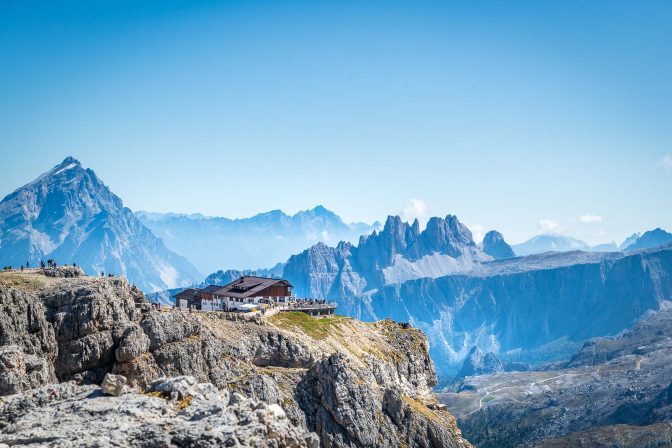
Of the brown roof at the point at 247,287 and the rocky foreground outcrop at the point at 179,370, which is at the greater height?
the brown roof at the point at 247,287

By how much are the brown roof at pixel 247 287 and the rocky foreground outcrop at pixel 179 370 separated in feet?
62.6

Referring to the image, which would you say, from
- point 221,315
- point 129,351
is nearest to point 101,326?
point 129,351

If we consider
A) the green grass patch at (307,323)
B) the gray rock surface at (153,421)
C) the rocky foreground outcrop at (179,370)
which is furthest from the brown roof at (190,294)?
the gray rock surface at (153,421)

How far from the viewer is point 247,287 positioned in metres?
156

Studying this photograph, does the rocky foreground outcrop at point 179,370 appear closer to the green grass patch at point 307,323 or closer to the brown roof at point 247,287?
the green grass patch at point 307,323

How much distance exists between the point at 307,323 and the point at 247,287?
2785 centimetres

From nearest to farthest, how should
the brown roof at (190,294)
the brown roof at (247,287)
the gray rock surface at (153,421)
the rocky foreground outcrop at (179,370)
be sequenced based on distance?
the gray rock surface at (153,421) → the rocky foreground outcrop at (179,370) → the brown roof at (247,287) → the brown roof at (190,294)

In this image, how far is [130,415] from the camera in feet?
123

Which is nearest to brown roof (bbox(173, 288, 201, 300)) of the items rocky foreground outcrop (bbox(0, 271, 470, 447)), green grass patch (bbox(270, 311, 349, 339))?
green grass patch (bbox(270, 311, 349, 339))

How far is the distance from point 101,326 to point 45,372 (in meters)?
17.7

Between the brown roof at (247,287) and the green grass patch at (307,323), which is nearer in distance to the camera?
the green grass patch at (307,323)

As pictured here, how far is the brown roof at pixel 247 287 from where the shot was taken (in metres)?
150

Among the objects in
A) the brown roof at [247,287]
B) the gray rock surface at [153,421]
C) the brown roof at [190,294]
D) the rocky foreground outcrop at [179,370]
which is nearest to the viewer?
the gray rock surface at [153,421]

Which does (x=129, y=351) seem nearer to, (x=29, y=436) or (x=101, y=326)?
(x=101, y=326)
